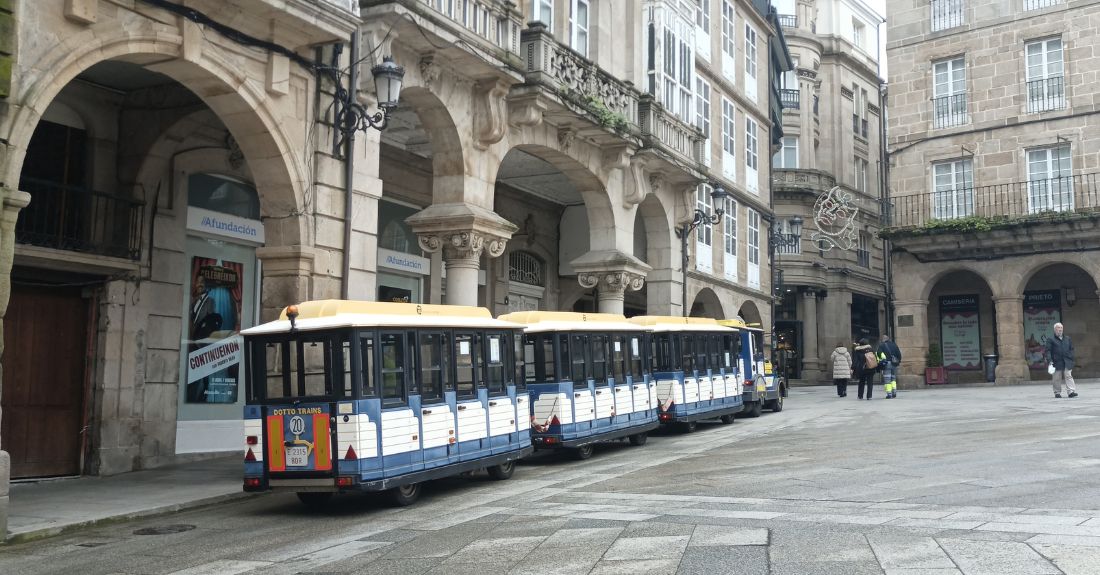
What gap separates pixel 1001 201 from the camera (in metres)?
33.1

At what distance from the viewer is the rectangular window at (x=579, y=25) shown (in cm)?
2084

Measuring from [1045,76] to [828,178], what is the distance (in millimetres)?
12983

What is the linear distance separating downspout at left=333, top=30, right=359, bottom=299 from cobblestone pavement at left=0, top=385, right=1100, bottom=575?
2.96 meters

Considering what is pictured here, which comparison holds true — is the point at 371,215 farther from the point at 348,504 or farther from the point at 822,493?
the point at 822,493

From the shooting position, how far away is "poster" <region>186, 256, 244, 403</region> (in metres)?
15.9

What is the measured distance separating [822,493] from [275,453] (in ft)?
18.8

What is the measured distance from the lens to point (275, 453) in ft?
35.0

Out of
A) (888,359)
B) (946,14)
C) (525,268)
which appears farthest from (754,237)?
(946,14)

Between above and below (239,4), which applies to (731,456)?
below

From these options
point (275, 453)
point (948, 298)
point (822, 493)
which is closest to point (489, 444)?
point (275, 453)

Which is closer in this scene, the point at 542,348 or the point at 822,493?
the point at 822,493

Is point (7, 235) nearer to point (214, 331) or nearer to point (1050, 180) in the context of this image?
point (214, 331)

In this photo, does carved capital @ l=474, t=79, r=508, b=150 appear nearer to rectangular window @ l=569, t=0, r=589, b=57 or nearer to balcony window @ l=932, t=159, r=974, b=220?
rectangular window @ l=569, t=0, r=589, b=57

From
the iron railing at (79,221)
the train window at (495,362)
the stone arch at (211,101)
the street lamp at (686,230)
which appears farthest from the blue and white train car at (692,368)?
A: the iron railing at (79,221)
